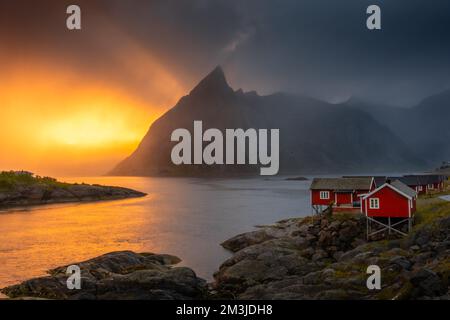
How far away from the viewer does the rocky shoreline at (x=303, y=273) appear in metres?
23.5

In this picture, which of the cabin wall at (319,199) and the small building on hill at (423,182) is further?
the small building on hill at (423,182)

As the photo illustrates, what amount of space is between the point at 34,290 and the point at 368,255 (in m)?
25.7

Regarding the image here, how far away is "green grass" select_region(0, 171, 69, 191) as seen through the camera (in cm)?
11356

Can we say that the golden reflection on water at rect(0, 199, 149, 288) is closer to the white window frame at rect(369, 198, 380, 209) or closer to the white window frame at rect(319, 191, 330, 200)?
the white window frame at rect(319, 191, 330, 200)

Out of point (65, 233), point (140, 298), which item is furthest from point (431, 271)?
point (65, 233)

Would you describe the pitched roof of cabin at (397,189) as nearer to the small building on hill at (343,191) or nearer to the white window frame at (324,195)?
the small building on hill at (343,191)

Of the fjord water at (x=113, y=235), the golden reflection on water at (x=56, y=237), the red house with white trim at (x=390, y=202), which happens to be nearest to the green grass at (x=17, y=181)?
the fjord water at (x=113, y=235)

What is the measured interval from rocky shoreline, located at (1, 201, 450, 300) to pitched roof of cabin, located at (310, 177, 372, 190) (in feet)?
29.6

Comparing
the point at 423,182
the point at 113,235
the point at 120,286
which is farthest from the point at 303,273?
the point at 423,182

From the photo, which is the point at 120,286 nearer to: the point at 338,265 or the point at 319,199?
the point at 338,265

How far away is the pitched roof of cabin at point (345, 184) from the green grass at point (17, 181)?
99921 mm

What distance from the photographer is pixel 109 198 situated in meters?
133

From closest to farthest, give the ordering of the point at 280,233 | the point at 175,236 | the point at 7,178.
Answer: the point at 280,233 → the point at 175,236 → the point at 7,178
